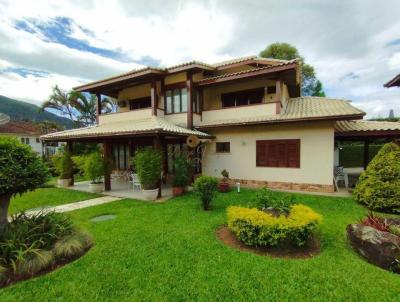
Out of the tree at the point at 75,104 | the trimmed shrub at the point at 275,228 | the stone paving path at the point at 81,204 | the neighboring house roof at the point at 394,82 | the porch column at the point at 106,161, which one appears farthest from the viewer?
the tree at the point at 75,104

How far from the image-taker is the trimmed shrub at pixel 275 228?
460 centimetres

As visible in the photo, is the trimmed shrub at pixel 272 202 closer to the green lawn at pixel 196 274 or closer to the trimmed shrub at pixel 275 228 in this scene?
the trimmed shrub at pixel 275 228

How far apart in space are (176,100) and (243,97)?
4.37 metres

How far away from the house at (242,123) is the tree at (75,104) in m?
12.4

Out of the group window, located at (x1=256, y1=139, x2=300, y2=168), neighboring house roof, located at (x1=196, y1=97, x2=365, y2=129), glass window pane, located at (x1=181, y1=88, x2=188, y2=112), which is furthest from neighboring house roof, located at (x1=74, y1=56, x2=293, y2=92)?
window, located at (x1=256, y1=139, x2=300, y2=168)

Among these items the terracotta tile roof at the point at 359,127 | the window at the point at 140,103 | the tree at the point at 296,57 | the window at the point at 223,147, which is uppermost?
the tree at the point at 296,57

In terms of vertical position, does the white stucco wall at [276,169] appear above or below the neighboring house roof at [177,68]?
below

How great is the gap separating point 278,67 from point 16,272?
1204 cm

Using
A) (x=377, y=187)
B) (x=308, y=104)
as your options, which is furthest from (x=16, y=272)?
(x=308, y=104)

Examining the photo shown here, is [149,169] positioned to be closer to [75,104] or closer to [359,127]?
[359,127]

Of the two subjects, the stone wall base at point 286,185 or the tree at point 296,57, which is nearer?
the stone wall base at point 286,185

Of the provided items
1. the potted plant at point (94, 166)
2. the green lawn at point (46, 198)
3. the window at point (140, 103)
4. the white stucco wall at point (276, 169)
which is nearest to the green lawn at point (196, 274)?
the white stucco wall at point (276, 169)

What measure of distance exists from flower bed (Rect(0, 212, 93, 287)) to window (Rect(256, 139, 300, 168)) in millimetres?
8985

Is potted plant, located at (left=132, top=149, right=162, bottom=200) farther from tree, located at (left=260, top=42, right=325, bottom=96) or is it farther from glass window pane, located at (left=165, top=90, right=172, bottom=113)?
tree, located at (left=260, top=42, right=325, bottom=96)
